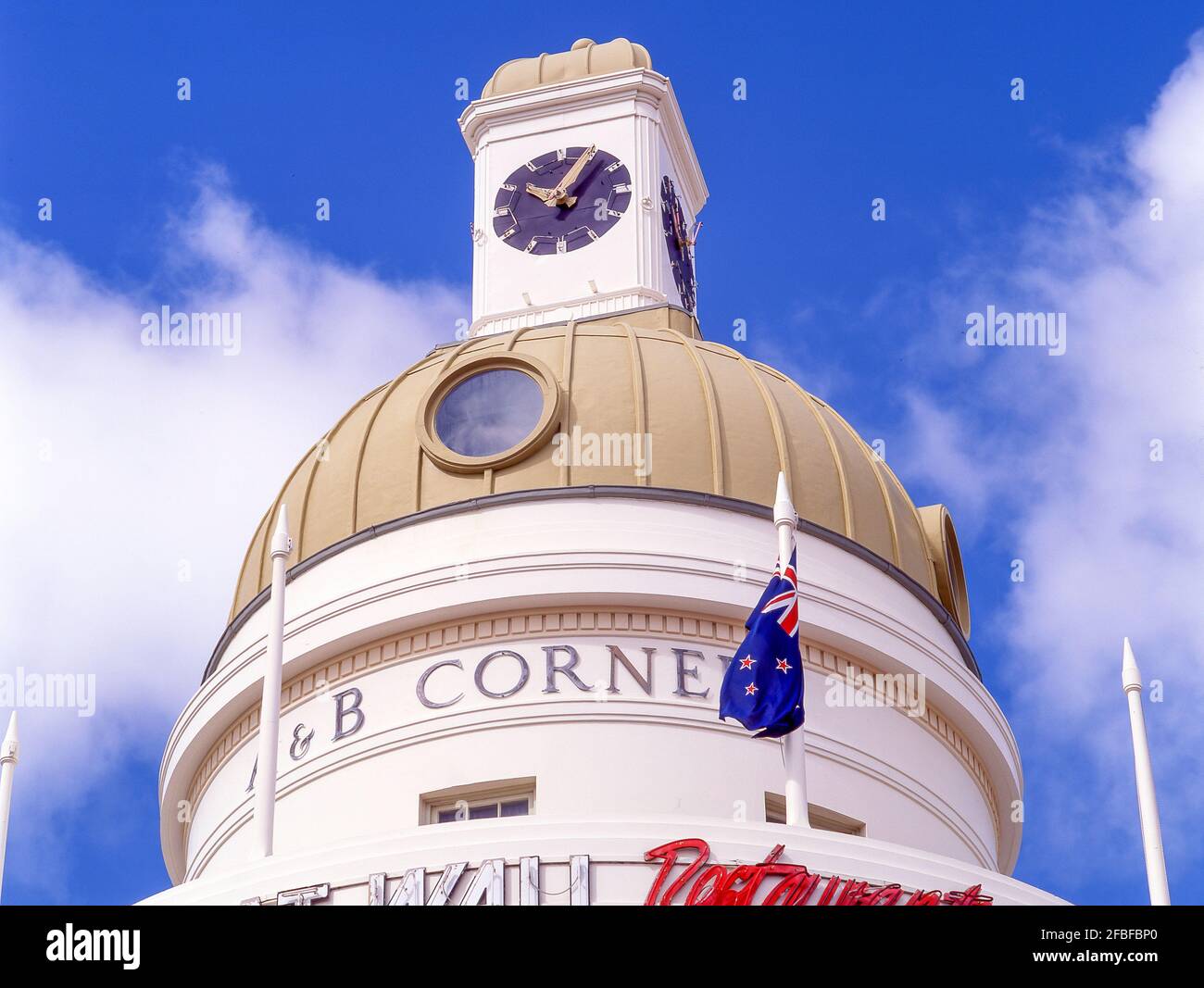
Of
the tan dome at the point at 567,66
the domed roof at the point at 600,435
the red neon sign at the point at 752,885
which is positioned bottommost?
the red neon sign at the point at 752,885

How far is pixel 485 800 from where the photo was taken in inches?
1428

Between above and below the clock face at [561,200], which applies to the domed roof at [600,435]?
below

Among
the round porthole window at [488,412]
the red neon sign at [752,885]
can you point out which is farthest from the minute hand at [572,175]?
the red neon sign at [752,885]

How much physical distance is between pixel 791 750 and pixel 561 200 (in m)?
20.3

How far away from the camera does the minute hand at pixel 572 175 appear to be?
51.2m

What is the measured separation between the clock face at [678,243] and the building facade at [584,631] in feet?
28.1

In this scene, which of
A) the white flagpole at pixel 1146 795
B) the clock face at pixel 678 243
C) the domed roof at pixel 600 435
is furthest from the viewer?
the clock face at pixel 678 243

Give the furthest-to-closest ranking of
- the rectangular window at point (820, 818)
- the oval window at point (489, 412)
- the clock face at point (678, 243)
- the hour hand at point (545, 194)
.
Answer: the clock face at point (678, 243) < the hour hand at point (545, 194) < the oval window at point (489, 412) < the rectangular window at point (820, 818)

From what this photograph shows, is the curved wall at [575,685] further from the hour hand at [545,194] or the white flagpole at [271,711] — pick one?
the hour hand at [545,194]

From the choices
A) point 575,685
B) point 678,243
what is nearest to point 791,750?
point 575,685
